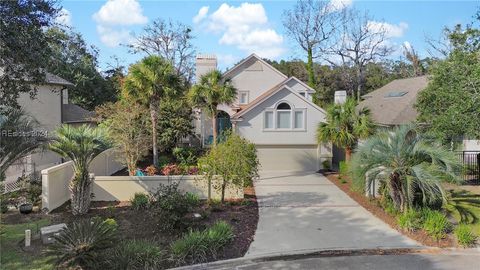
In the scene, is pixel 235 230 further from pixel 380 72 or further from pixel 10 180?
pixel 380 72

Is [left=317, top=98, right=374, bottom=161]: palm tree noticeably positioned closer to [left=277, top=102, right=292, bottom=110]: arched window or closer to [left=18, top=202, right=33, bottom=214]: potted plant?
[left=277, top=102, right=292, bottom=110]: arched window

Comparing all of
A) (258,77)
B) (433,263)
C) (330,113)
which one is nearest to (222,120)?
(258,77)

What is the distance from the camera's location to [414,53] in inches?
1886

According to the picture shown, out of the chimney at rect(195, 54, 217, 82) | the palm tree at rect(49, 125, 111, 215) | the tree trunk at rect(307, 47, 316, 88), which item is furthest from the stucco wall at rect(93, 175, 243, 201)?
the tree trunk at rect(307, 47, 316, 88)

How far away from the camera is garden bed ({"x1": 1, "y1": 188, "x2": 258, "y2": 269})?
387 inches

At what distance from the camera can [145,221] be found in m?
12.0

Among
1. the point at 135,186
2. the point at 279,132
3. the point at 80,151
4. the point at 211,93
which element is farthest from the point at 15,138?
the point at 279,132

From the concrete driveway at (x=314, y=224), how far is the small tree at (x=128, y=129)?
21.9ft

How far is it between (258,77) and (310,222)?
71.9ft

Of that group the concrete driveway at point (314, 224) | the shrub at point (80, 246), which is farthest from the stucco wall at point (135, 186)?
the shrub at point (80, 246)

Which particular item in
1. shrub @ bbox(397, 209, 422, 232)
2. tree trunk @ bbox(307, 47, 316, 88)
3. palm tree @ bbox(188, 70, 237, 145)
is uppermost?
tree trunk @ bbox(307, 47, 316, 88)

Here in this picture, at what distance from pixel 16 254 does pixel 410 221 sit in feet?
35.2

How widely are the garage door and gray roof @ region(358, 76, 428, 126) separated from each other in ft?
15.4

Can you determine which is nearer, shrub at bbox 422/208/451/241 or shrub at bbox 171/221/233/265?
shrub at bbox 171/221/233/265
